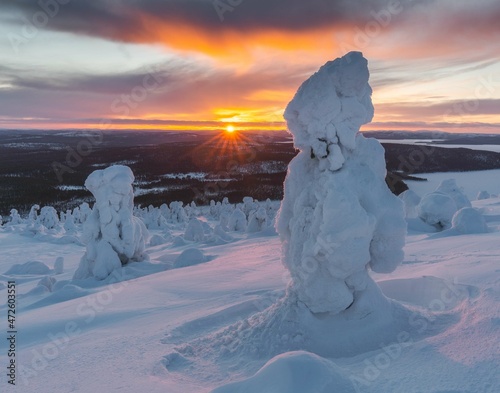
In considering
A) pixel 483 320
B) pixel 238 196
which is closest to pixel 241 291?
pixel 483 320

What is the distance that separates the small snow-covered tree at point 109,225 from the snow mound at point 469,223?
10.9m

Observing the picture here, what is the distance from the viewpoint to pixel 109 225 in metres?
13.3

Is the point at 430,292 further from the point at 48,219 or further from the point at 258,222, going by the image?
the point at 48,219

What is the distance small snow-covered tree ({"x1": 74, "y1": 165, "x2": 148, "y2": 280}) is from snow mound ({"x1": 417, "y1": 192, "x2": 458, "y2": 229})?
37.0ft

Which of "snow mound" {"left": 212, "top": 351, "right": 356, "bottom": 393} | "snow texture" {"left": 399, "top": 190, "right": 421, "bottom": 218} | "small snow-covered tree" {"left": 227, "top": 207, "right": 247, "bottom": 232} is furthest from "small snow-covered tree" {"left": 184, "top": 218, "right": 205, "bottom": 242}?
"snow mound" {"left": 212, "top": 351, "right": 356, "bottom": 393}

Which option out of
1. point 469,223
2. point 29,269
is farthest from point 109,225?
point 469,223

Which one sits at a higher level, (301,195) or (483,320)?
(301,195)

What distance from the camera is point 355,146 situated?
5543 millimetres

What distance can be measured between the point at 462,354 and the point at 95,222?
1218cm

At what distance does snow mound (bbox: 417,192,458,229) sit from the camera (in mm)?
14891

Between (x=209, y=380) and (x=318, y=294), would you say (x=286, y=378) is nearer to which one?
(x=209, y=380)

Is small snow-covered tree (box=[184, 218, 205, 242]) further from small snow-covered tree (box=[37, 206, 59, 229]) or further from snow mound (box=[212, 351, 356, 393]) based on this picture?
snow mound (box=[212, 351, 356, 393])

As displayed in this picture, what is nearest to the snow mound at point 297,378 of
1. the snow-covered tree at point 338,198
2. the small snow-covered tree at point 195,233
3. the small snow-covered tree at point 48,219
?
the snow-covered tree at point 338,198

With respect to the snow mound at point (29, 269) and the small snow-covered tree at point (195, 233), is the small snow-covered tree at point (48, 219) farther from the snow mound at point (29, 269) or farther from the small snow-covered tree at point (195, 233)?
the snow mound at point (29, 269)
